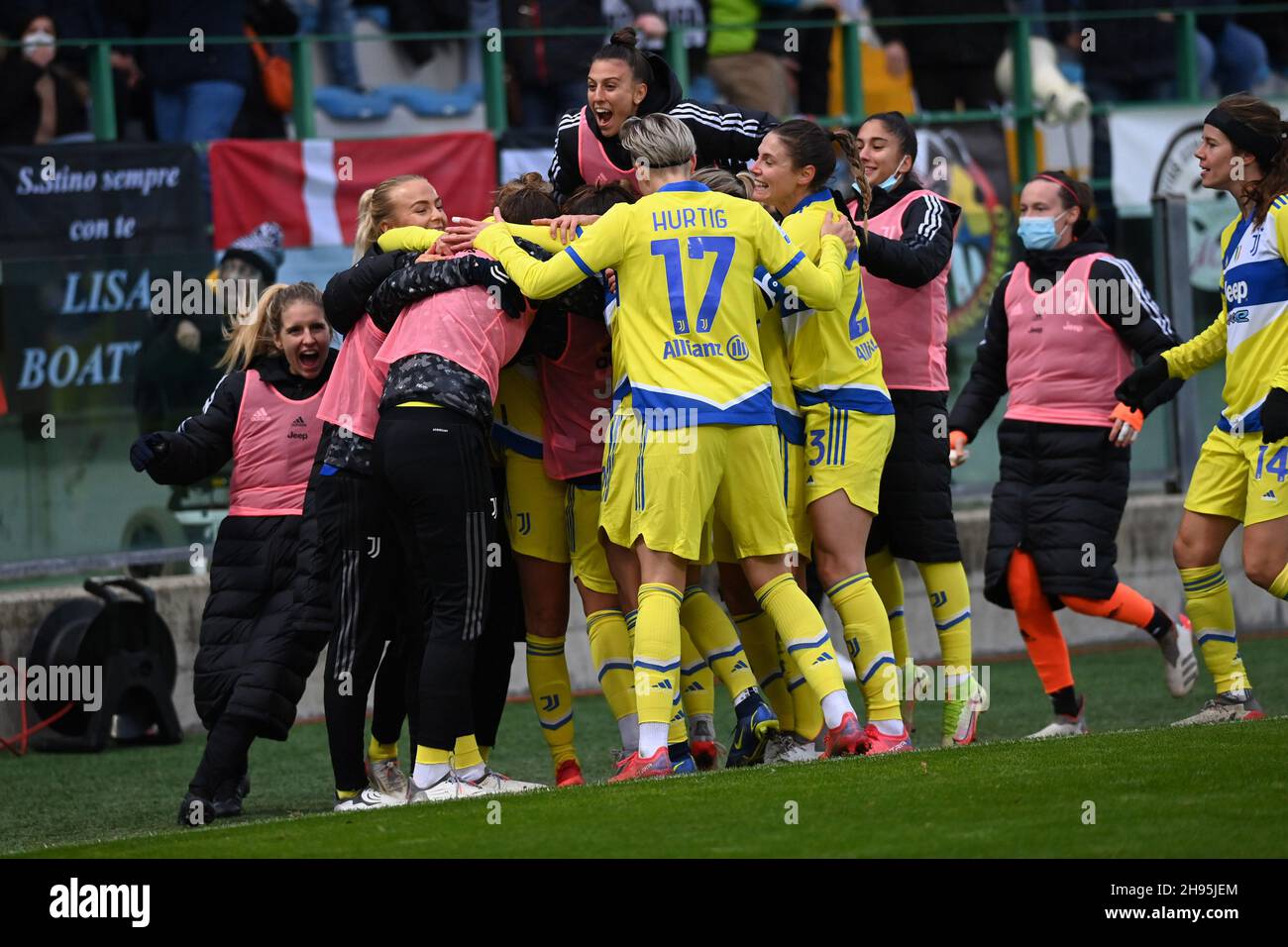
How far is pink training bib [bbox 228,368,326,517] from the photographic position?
8227 mm

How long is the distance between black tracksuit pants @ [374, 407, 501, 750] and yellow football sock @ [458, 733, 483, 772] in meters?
0.08

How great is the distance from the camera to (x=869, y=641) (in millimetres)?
7664

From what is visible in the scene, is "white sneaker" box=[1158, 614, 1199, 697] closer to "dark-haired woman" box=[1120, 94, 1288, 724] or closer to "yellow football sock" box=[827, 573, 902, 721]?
"dark-haired woman" box=[1120, 94, 1288, 724]

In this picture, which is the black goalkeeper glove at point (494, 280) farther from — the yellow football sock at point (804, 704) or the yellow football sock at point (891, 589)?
the yellow football sock at point (891, 589)

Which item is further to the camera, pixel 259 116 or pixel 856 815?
pixel 259 116

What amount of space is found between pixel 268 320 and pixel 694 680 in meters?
2.16

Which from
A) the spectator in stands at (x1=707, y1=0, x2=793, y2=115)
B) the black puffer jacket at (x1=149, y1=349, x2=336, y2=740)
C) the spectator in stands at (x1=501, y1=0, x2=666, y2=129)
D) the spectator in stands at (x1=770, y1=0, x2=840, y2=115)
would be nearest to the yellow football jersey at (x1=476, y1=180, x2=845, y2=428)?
the black puffer jacket at (x1=149, y1=349, x2=336, y2=740)

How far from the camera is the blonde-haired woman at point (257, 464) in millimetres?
8039

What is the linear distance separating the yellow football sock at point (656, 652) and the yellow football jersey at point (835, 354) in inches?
42.6

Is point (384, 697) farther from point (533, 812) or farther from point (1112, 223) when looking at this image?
point (1112, 223)

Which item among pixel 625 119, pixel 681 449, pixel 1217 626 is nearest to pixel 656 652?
pixel 681 449

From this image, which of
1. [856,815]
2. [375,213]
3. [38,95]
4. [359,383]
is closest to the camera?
[856,815]

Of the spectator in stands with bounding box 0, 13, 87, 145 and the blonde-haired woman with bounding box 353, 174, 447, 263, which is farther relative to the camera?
the spectator in stands with bounding box 0, 13, 87, 145

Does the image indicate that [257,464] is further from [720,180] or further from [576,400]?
[720,180]
